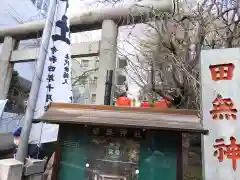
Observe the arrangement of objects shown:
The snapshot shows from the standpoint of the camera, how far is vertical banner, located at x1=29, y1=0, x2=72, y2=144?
486 cm

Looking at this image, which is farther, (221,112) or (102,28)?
(102,28)

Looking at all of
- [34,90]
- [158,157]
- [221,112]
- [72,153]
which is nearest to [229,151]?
[221,112]

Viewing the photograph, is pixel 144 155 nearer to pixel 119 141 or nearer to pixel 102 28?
pixel 119 141

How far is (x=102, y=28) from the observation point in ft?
31.4

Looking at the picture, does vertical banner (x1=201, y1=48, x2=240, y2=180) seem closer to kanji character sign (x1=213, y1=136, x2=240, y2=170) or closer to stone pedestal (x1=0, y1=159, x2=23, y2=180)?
kanji character sign (x1=213, y1=136, x2=240, y2=170)

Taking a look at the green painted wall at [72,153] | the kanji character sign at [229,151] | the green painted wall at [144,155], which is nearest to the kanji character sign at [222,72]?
the kanji character sign at [229,151]

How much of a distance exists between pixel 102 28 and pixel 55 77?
16.0 feet

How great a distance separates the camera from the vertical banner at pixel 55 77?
4863 millimetres

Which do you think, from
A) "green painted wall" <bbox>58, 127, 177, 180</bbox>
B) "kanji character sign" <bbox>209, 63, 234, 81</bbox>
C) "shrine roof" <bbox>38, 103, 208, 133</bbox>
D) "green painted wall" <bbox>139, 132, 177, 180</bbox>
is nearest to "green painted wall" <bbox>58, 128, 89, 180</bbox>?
"green painted wall" <bbox>58, 127, 177, 180</bbox>

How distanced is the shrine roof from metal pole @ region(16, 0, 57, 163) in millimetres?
353

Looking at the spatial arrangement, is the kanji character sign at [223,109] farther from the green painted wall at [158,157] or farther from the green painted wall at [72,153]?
the green painted wall at [72,153]

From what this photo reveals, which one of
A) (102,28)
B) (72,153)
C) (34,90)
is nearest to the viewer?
(72,153)

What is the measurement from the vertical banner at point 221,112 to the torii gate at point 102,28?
14.4ft

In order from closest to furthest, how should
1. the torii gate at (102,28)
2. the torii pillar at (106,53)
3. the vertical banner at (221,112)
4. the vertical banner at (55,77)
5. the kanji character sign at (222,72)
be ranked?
the vertical banner at (221,112) < the kanji character sign at (222,72) < the vertical banner at (55,77) < the torii pillar at (106,53) < the torii gate at (102,28)
